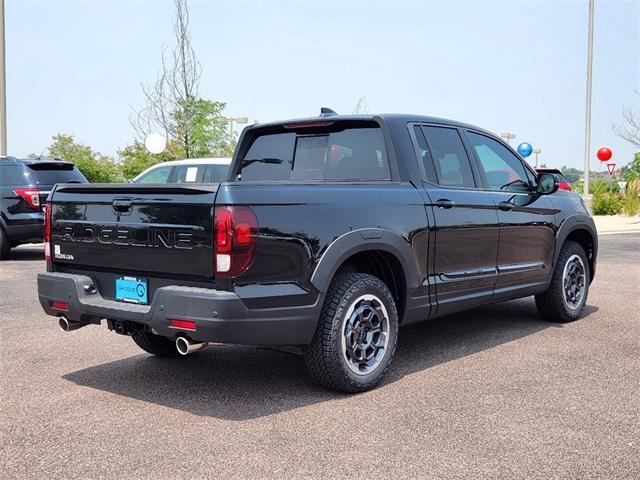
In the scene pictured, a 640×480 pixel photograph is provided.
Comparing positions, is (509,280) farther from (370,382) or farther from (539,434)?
(539,434)

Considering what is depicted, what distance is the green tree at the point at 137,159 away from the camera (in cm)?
2662

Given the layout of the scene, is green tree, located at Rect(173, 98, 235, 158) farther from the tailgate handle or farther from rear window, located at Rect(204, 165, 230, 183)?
the tailgate handle

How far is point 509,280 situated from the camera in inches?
242

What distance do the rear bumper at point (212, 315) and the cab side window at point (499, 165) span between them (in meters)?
2.39

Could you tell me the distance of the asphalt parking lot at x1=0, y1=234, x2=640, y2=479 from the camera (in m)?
3.54

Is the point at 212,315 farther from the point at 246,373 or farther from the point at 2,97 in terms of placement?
the point at 2,97

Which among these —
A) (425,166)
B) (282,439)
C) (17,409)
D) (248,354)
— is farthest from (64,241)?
(425,166)

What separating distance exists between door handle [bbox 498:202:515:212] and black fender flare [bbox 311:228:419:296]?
132cm

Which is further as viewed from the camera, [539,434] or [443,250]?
[443,250]

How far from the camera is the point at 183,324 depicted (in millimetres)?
4164

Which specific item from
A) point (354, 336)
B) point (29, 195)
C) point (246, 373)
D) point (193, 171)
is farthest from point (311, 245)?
point (29, 195)

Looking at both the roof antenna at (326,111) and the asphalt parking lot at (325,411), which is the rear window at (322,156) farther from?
the asphalt parking lot at (325,411)

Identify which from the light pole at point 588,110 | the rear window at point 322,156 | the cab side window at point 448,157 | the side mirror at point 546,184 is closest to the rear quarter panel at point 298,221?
the rear window at point 322,156

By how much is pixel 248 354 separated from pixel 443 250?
173cm
